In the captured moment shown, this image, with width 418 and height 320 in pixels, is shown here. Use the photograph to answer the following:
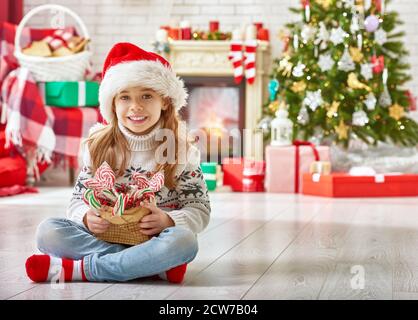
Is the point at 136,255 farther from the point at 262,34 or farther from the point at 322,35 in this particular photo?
the point at 262,34

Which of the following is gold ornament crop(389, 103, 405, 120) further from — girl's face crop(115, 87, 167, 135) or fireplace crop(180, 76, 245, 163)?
girl's face crop(115, 87, 167, 135)

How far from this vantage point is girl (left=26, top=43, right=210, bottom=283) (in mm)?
1744

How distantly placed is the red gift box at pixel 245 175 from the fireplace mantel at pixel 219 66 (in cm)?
66

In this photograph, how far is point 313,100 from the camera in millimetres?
4930

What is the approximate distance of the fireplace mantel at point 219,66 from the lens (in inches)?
216

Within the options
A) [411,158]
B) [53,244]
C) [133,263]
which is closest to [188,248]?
[133,263]

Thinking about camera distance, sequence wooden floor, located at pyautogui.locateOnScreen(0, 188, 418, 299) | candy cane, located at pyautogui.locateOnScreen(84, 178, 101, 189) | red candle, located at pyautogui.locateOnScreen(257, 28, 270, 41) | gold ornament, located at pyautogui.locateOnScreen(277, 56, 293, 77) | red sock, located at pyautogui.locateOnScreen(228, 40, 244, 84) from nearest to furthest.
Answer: wooden floor, located at pyautogui.locateOnScreen(0, 188, 418, 299) < candy cane, located at pyautogui.locateOnScreen(84, 178, 101, 189) < gold ornament, located at pyautogui.locateOnScreen(277, 56, 293, 77) < red sock, located at pyautogui.locateOnScreen(228, 40, 244, 84) < red candle, located at pyautogui.locateOnScreen(257, 28, 270, 41)

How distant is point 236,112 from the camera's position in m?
5.62

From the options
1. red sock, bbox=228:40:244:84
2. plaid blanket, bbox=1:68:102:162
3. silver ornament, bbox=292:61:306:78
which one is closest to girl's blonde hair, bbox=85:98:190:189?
plaid blanket, bbox=1:68:102:162

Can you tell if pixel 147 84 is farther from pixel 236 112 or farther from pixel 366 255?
pixel 236 112

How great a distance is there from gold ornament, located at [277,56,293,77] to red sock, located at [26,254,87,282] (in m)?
3.50

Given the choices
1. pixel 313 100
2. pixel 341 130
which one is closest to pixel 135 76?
pixel 313 100

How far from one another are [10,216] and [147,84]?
1555mm

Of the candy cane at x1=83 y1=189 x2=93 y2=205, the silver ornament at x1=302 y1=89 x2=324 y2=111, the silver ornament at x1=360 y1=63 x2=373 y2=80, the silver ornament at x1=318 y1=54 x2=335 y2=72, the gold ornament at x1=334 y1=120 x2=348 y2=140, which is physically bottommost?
the candy cane at x1=83 y1=189 x2=93 y2=205
